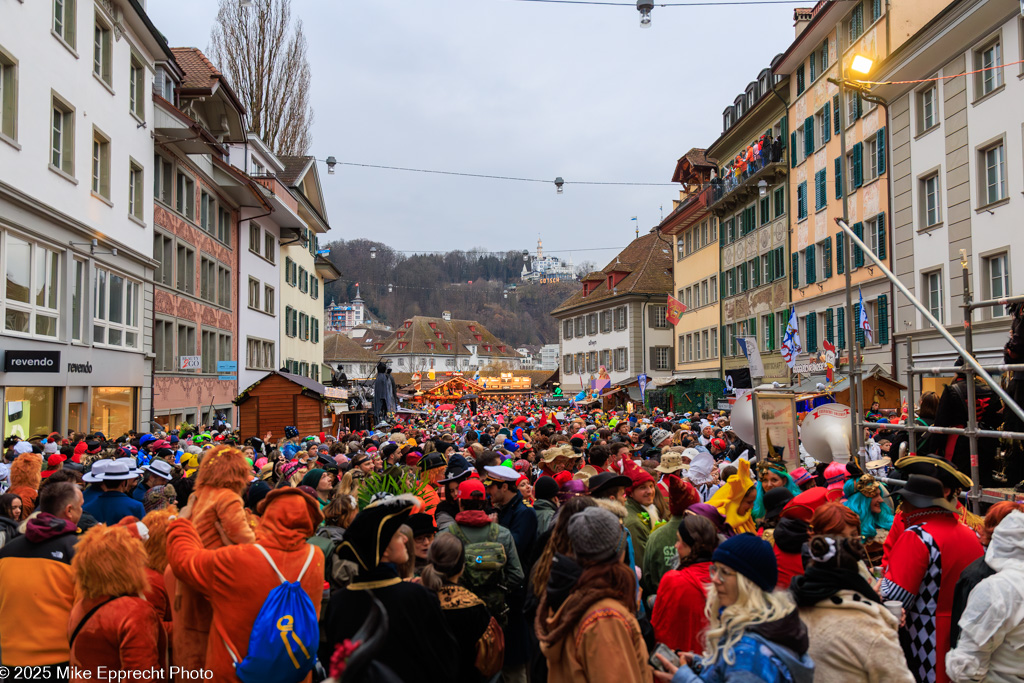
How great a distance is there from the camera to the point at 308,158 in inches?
1674

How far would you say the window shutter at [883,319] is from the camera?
25.2m

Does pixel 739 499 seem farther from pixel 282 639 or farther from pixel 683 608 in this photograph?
pixel 282 639

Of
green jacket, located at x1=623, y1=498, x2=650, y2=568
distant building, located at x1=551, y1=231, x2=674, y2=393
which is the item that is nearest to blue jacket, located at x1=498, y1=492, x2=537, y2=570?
green jacket, located at x1=623, y1=498, x2=650, y2=568

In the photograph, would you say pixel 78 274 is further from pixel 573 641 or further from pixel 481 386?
pixel 481 386

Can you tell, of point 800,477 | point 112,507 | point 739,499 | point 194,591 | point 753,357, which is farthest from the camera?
point 753,357

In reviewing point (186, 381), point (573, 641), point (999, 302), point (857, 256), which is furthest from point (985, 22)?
point (186, 381)

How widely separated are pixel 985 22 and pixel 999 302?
557 inches

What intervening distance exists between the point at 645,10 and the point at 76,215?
12970mm

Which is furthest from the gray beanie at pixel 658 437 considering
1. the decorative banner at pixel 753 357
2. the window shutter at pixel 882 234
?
the window shutter at pixel 882 234

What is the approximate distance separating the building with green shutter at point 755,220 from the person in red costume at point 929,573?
1044 inches

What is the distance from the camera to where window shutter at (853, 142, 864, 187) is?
→ 1030 inches

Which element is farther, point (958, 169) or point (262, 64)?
point (262, 64)

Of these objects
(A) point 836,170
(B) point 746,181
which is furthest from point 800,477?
(B) point 746,181

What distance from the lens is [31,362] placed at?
16328 mm
